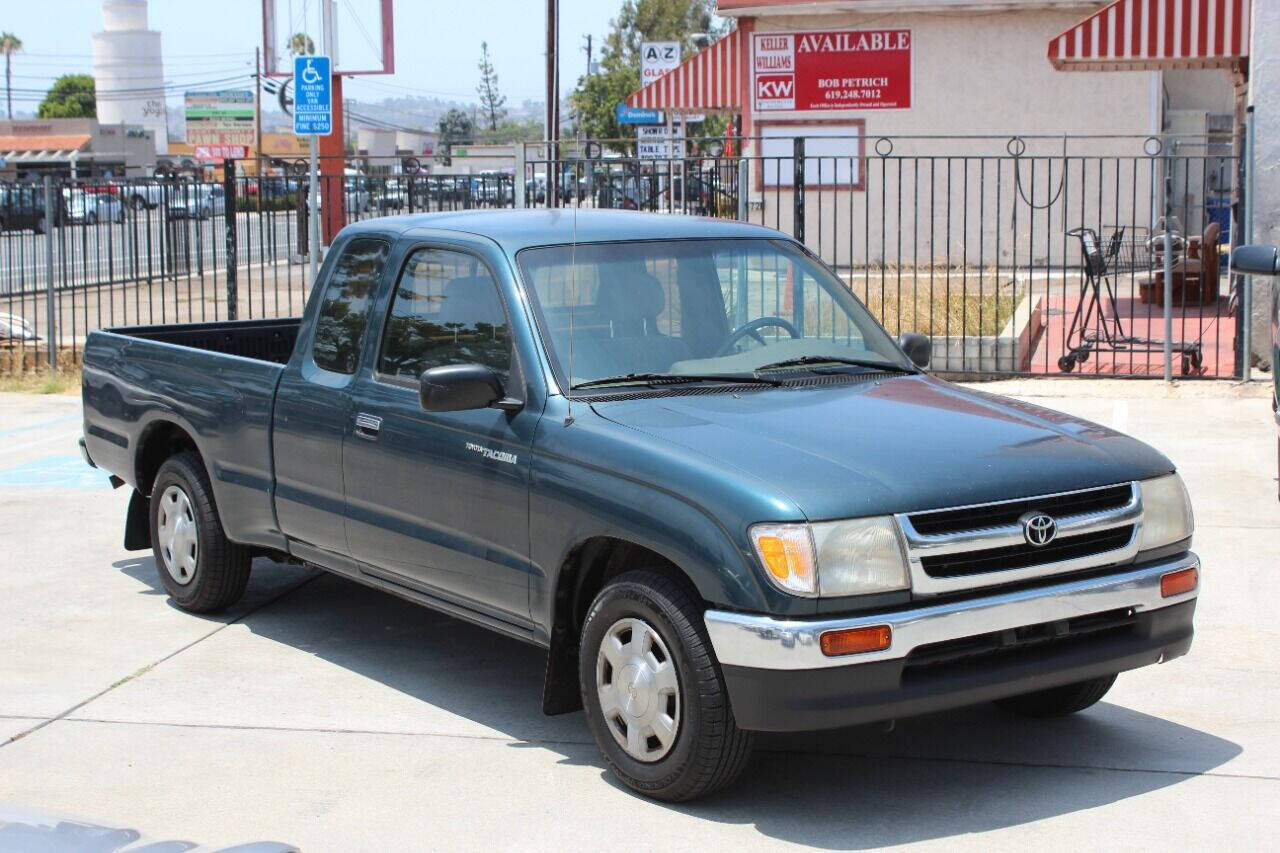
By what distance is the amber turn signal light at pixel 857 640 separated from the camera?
4.45 meters

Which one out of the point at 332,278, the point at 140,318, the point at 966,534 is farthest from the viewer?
the point at 140,318

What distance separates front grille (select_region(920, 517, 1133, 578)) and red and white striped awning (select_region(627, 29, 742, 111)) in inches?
908

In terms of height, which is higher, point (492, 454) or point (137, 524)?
point (492, 454)

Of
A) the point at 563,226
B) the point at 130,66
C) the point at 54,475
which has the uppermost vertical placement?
the point at 130,66

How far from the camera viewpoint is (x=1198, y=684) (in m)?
6.10

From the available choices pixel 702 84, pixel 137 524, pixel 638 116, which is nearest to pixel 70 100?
pixel 638 116

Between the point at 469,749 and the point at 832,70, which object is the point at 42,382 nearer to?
the point at 469,749

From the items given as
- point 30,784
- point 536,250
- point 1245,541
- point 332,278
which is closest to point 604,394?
point 536,250

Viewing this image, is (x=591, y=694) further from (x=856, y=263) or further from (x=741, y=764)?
(x=856, y=263)

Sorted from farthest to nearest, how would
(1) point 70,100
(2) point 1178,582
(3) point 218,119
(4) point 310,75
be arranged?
1. (1) point 70,100
2. (3) point 218,119
3. (4) point 310,75
4. (2) point 1178,582

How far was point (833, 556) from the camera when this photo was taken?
4.49 metres

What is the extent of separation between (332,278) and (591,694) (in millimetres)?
2364

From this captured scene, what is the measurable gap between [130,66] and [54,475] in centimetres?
15769

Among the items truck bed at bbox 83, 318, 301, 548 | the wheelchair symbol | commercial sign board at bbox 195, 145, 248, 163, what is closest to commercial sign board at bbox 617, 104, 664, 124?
the wheelchair symbol
